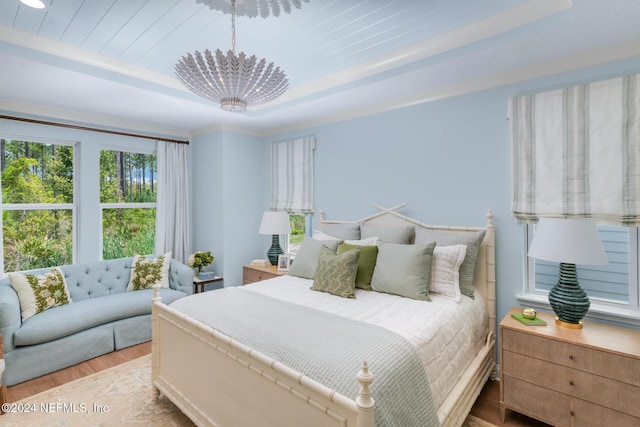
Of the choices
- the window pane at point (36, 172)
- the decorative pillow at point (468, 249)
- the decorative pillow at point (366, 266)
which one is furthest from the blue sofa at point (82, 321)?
the decorative pillow at point (468, 249)

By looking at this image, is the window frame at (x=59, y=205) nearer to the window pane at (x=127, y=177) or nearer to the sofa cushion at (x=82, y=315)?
the window pane at (x=127, y=177)

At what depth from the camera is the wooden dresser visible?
1.76 m

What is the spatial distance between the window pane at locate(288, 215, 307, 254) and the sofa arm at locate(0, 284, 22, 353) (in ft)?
9.12

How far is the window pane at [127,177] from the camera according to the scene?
400 centimetres

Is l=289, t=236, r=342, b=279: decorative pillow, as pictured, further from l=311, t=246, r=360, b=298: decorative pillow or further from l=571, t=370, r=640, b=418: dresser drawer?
l=571, t=370, r=640, b=418: dresser drawer

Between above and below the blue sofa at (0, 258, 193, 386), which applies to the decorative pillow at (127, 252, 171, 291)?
above

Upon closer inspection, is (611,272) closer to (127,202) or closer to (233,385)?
(233,385)

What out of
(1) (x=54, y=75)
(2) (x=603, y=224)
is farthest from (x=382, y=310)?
(1) (x=54, y=75)

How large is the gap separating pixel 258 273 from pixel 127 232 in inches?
72.2

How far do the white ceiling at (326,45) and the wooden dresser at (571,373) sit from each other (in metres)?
1.85

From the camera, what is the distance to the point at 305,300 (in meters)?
2.38

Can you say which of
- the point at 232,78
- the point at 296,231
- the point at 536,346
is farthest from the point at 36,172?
the point at 536,346

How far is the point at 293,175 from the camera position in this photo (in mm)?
4281

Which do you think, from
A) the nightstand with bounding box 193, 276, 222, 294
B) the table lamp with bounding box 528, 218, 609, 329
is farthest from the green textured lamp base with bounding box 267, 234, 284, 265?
the table lamp with bounding box 528, 218, 609, 329
